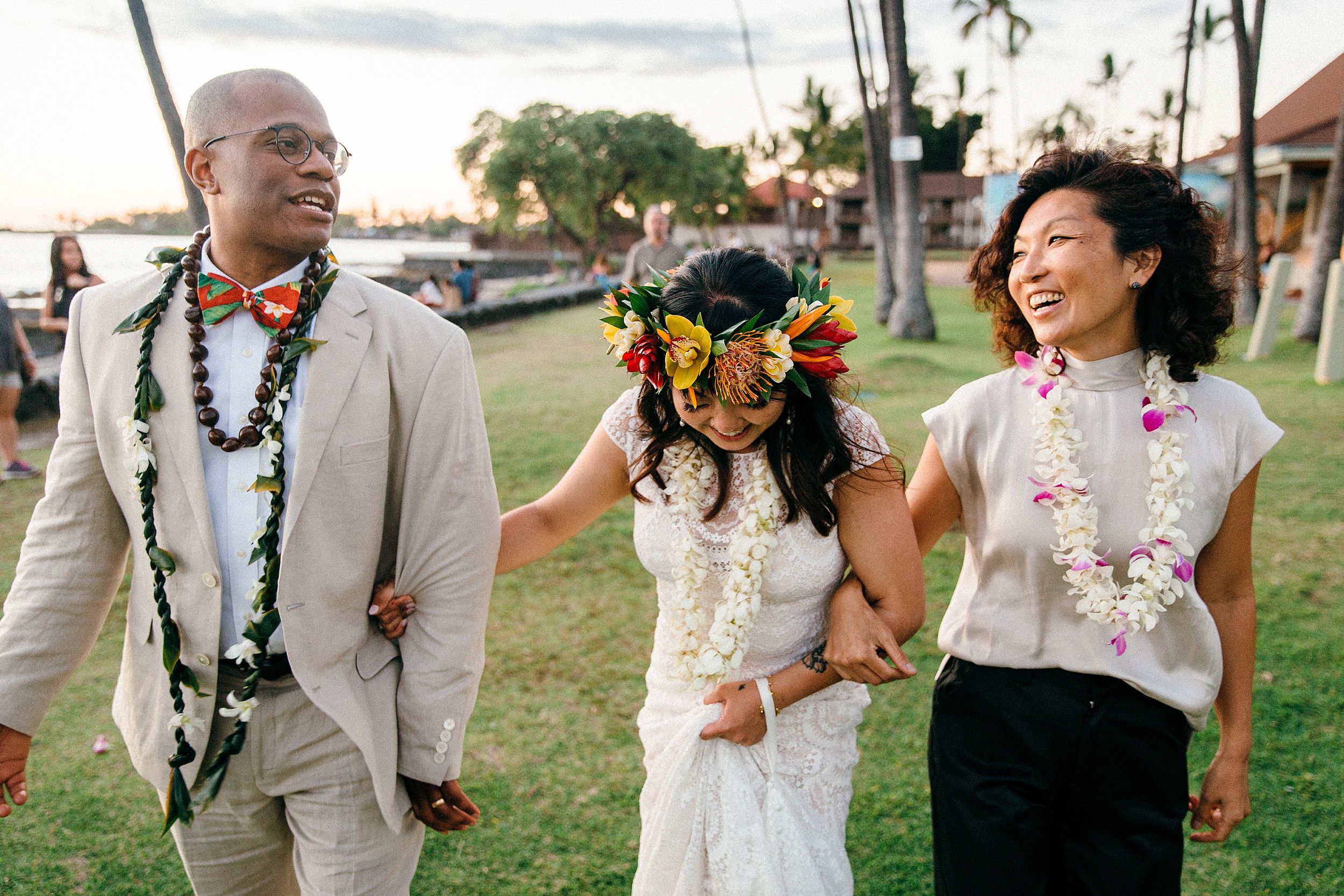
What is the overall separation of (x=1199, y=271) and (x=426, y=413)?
1.75 metres

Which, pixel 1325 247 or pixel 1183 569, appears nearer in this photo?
pixel 1183 569

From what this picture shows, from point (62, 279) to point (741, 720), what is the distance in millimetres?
8713

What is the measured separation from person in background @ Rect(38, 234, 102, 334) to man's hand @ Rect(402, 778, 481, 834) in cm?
800

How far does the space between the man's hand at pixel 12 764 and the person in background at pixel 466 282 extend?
18952mm

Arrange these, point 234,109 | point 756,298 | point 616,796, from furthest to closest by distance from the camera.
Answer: point 616,796
point 756,298
point 234,109

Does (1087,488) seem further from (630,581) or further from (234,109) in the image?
(630,581)

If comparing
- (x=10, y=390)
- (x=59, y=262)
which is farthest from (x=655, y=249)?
(x=10, y=390)

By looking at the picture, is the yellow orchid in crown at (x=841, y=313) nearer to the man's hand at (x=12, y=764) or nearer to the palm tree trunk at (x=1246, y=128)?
the man's hand at (x=12, y=764)

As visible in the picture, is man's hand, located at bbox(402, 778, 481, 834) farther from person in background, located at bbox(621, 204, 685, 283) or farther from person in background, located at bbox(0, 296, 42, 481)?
person in background, located at bbox(621, 204, 685, 283)

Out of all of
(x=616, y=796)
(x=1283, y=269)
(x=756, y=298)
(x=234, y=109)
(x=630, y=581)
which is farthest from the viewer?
(x=1283, y=269)

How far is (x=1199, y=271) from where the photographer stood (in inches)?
79.5

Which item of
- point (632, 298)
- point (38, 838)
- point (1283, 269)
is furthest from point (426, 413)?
point (1283, 269)

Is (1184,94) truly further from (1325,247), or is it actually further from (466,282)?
(466,282)

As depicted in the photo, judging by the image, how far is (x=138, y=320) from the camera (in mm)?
1896
